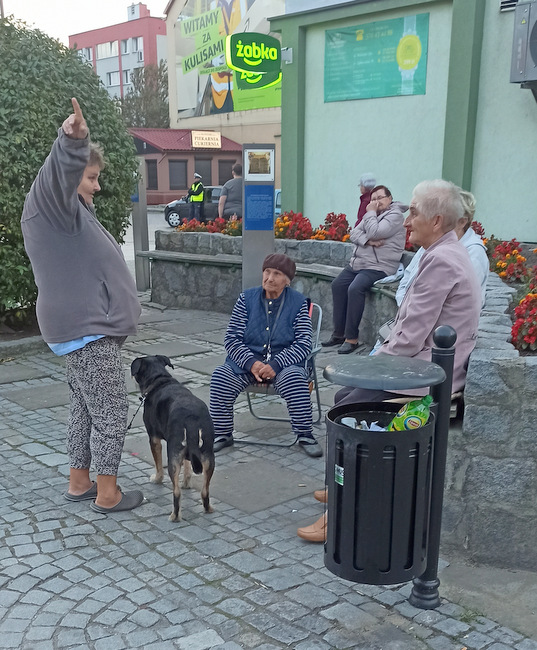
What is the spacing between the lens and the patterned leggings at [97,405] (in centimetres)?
381

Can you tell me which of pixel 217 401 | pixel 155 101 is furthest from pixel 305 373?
pixel 155 101

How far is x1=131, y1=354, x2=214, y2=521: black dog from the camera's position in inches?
150

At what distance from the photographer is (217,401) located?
4.94 metres

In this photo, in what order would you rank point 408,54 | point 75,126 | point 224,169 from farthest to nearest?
point 224,169, point 408,54, point 75,126

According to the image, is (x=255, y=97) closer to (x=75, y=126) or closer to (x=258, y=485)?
(x=258, y=485)

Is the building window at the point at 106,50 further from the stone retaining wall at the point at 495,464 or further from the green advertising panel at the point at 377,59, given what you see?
the stone retaining wall at the point at 495,464

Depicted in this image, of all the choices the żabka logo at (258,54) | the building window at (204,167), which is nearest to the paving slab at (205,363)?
the żabka logo at (258,54)

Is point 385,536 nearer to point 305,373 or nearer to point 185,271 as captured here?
point 305,373

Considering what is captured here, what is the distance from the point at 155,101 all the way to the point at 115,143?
39.7m

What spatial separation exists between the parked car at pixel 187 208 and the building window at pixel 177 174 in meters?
12.4

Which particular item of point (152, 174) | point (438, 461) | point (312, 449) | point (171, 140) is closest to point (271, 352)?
point (312, 449)

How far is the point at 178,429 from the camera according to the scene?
12.6 ft

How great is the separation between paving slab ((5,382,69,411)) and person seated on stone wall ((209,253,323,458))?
5.73 ft

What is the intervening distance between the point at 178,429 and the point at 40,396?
9.12 feet
